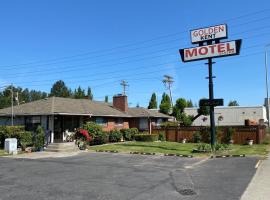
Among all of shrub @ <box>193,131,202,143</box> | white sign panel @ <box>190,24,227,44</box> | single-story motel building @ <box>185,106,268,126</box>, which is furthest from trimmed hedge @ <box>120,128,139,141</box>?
single-story motel building @ <box>185,106,268,126</box>

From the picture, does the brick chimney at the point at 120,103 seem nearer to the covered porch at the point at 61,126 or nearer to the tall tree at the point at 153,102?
the covered porch at the point at 61,126

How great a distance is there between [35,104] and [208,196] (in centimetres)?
2730

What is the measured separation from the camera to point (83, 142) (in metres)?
29.7

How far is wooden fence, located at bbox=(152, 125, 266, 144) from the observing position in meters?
31.8

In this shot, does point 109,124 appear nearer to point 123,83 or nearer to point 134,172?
point 134,172

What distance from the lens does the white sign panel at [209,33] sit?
2634cm

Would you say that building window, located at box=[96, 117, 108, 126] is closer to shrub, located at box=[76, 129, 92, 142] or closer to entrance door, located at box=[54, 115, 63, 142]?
entrance door, located at box=[54, 115, 63, 142]

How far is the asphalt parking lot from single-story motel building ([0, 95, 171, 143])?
11720mm

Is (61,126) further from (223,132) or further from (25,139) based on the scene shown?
(223,132)

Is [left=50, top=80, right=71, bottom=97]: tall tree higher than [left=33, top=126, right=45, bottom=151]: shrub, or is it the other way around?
[left=50, top=80, right=71, bottom=97]: tall tree

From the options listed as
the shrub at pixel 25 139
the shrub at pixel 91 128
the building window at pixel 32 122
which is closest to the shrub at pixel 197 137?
the shrub at pixel 91 128

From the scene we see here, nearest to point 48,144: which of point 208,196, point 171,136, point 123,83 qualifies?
point 171,136

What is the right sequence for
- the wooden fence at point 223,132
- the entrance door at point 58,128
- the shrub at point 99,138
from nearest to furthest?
the entrance door at point 58,128
the wooden fence at point 223,132
the shrub at point 99,138

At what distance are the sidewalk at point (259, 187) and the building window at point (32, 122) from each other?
68.3ft
